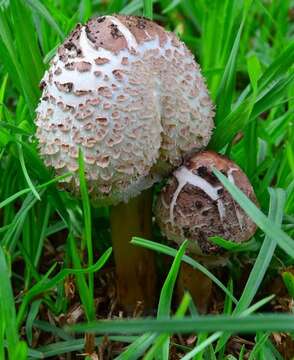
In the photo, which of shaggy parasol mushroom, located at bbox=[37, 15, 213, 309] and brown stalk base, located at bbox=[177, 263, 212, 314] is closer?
shaggy parasol mushroom, located at bbox=[37, 15, 213, 309]

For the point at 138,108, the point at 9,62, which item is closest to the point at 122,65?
the point at 138,108

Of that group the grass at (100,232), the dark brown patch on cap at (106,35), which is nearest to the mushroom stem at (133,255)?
the grass at (100,232)

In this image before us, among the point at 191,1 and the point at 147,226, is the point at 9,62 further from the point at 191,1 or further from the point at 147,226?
the point at 191,1

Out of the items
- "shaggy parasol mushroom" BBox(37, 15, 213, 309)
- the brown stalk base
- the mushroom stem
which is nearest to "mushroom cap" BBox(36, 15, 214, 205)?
"shaggy parasol mushroom" BBox(37, 15, 213, 309)

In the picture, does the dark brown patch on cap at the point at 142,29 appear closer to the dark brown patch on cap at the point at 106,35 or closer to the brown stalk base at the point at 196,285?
the dark brown patch on cap at the point at 106,35

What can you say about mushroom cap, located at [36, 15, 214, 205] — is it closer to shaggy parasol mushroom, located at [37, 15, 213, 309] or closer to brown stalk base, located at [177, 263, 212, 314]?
shaggy parasol mushroom, located at [37, 15, 213, 309]

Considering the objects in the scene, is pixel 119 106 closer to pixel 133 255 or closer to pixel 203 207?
pixel 203 207
